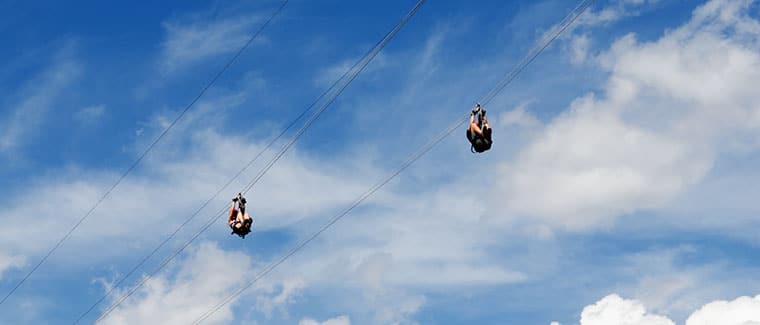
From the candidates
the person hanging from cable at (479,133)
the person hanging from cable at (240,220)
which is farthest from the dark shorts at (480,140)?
the person hanging from cable at (240,220)

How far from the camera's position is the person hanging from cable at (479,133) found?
87.4 ft

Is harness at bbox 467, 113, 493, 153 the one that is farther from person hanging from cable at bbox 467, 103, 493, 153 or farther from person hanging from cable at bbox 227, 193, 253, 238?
person hanging from cable at bbox 227, 193, 253, 238

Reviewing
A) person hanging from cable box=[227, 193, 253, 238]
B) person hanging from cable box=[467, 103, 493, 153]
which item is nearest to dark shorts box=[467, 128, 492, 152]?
person hanging from cable box=[467, 103, 493, 153]

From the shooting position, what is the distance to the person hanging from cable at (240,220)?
32594mm

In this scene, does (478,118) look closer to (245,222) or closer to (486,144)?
(486,144)

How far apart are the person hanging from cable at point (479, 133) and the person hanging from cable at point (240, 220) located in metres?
10.0

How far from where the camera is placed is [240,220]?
3262 cm

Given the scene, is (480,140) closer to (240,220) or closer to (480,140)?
(480,140)

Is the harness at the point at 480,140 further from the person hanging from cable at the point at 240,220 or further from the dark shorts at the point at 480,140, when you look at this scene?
the person hanging from cable at the point at 240,220

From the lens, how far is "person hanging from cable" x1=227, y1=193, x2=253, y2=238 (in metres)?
32.6

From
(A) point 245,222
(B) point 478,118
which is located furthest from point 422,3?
(A) point 245,222

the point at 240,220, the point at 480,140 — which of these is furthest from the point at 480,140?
the point at 240,220

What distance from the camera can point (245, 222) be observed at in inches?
1287

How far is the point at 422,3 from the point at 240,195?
12396 millimetres
